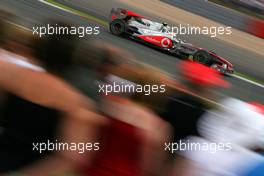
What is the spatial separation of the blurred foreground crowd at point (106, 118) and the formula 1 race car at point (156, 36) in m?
7.98

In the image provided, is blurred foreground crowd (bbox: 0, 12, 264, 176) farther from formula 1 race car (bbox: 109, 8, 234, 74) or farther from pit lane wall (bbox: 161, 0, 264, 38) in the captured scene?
pit lane wall (bbox: 161, 0, 264, 38)

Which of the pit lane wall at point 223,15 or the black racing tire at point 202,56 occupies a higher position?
the pit lane wall at point 223,15

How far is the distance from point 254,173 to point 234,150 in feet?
0.74

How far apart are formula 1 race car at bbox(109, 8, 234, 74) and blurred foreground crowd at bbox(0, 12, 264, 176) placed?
314 inches

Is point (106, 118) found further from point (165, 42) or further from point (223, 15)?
point (223, 15)

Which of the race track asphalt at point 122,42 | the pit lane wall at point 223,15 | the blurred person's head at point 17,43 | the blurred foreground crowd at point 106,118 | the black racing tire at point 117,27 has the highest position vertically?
the blurred person's head at point 17,43

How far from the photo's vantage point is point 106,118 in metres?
2.53


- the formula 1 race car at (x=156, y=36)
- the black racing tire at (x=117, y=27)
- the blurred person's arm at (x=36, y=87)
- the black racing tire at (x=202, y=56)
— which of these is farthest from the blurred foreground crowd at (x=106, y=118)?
the black racing tire at (x=117, y=27)

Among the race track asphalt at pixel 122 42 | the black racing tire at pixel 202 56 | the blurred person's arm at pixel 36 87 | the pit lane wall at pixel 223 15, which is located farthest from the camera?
the pit lane wall at pixel 223 15

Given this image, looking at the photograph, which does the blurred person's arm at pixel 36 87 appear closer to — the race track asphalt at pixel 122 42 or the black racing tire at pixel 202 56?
the race track asphalt at pixel 122 42

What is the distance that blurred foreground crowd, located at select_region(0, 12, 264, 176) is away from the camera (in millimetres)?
2195

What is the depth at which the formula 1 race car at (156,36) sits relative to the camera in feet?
36.9

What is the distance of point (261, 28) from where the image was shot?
16.1m

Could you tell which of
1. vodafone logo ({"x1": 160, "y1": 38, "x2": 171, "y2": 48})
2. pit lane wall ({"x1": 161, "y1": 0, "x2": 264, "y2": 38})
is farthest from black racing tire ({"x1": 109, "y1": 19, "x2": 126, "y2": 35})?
pit lane wall ({"x1": 161, "y1": 0, "x2": 264, "y2": 38})
